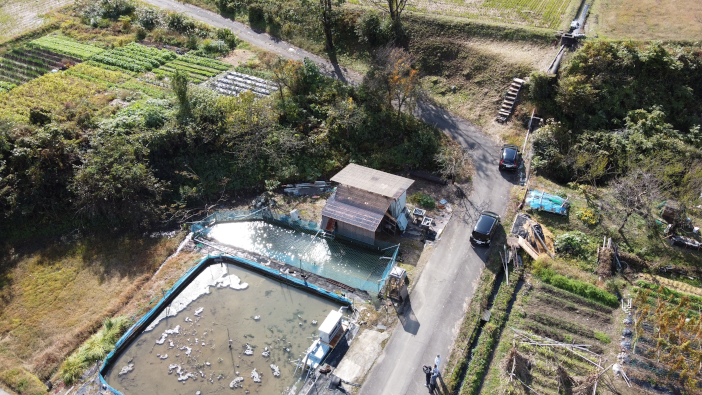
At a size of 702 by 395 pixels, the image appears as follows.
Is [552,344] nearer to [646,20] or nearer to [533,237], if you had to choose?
[533,237]

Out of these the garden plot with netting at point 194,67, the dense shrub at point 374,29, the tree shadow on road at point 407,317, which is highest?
the dense shrub at point 374,29

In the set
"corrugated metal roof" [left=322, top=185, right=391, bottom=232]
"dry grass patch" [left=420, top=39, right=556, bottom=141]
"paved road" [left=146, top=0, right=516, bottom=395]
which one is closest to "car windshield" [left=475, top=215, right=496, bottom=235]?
"paved road" [left=146, top=0, right=516, bottom=395]

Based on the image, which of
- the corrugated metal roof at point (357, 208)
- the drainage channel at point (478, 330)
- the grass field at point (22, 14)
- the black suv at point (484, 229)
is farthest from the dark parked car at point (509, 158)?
the grass field at point (22, 14)

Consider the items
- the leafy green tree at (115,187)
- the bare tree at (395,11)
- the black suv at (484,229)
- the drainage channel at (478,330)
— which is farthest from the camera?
the bare tree at (395,11)

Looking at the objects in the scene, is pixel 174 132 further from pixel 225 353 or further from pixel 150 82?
pixel 225 353

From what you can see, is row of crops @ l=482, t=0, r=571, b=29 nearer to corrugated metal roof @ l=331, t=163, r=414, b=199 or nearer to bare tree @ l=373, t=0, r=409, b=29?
bare tree @ l=373, t=0, r=409, b=29

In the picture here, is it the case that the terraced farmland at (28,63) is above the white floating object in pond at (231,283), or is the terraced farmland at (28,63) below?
above

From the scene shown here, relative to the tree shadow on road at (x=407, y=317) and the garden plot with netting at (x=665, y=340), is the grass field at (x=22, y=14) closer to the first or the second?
the tree shadow on road at (x=407, y=317)
